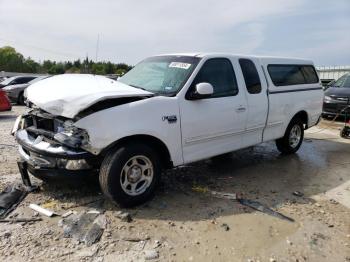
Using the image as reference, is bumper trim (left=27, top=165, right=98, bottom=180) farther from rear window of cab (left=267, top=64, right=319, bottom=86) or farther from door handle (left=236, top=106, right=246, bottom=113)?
rear window of cab (left=267, top=64, right=319, bottom=86)

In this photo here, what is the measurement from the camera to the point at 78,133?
402 cm

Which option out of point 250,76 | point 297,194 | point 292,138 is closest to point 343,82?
point 292,138

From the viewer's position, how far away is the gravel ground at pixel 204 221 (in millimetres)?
3436

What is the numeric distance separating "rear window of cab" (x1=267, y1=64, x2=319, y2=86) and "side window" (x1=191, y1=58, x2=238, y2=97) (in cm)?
120

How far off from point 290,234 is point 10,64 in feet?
274

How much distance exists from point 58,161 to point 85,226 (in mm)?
787

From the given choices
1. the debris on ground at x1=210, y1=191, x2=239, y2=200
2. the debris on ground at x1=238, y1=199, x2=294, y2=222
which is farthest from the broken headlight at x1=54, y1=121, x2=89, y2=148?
the debris on ground at x1=238, y1=199, x2=294, y2=222

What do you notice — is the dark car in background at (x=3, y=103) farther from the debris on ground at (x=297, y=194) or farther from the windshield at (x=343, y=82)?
the windshield at (x=343, y=82)

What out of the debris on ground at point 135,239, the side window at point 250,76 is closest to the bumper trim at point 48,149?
the debris on ground at point 135,239

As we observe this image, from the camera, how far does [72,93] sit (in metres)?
4.19

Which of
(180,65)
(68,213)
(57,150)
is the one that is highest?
(180,65)

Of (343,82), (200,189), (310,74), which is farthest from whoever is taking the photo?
(343,82)

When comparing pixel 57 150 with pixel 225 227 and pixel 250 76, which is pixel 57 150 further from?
pixel 250 76

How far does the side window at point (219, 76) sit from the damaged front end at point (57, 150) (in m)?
1.72
